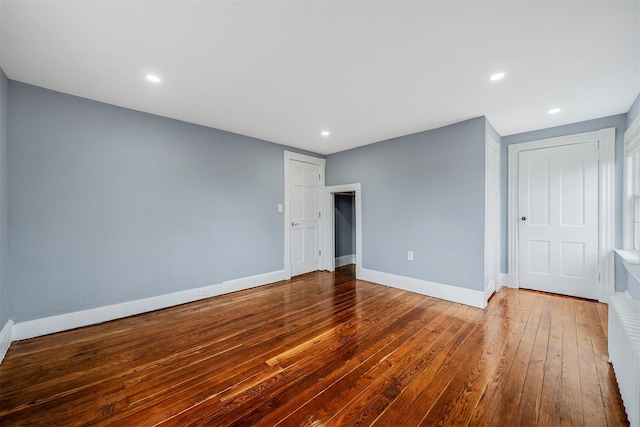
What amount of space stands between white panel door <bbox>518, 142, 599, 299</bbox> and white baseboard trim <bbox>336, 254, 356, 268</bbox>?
10.3ft

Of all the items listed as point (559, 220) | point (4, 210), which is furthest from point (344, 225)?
point (4, 210)

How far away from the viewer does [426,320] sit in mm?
2766

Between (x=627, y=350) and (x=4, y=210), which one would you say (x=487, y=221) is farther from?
(x=4, y=210)

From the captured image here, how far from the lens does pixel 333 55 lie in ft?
6.27

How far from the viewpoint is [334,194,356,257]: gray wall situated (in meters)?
5.60

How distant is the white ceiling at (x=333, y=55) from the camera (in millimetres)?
1508

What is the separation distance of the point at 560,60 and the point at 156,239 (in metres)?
4.44

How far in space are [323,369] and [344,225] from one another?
399 centimetres

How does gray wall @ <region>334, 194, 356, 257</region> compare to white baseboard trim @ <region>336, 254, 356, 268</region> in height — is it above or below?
above

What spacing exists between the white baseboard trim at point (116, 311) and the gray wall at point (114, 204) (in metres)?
0.07

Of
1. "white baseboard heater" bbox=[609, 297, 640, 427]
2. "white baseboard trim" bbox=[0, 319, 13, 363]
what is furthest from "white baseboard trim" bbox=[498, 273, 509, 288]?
"white baseboard trim" bbox=[0, 319, 13, 363]

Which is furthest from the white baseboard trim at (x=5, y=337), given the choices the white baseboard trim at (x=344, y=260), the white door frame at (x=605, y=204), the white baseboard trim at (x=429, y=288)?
the white door frame at (x=605, y=204)

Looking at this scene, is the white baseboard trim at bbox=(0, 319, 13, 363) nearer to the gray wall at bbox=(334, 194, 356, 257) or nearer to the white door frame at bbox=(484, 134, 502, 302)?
the gray wall at bbox=(334, 194, 356, 257)

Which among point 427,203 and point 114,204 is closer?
point 114,204
